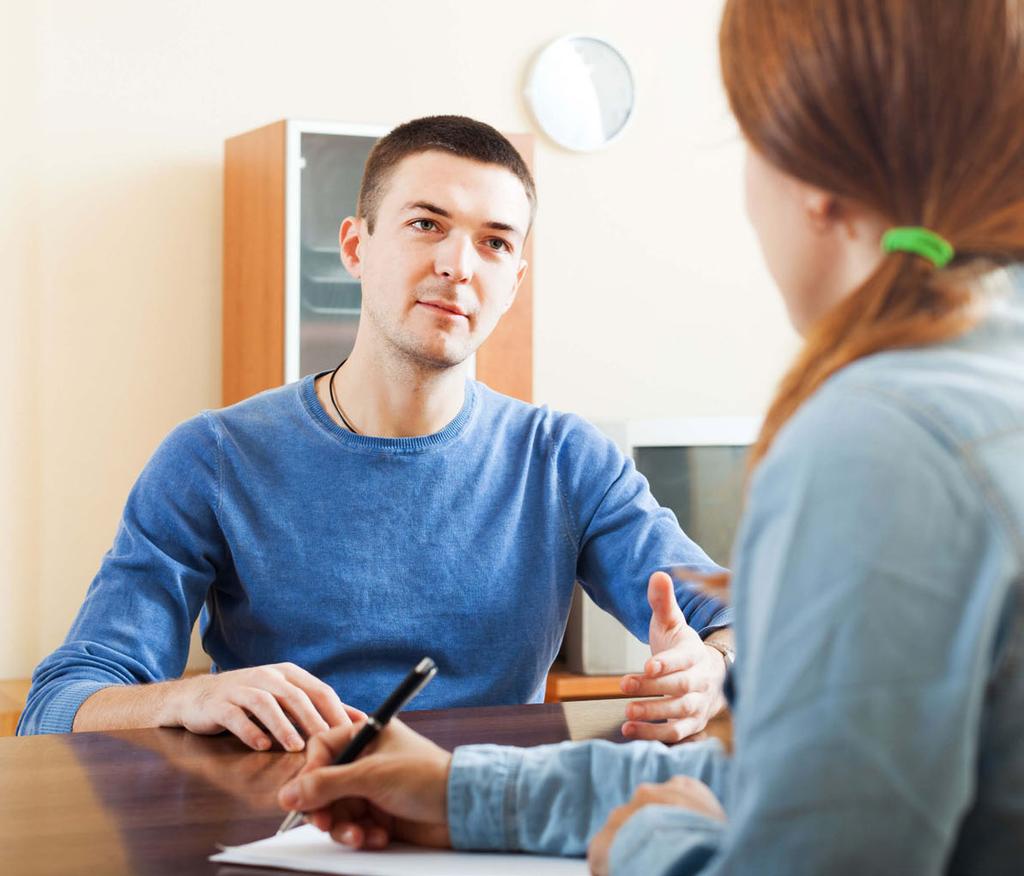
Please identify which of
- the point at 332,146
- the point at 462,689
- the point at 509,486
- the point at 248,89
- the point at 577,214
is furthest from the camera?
the point at 577,214

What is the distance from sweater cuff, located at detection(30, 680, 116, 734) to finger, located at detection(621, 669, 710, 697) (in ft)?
1.96

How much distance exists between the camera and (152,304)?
3459 millimetres

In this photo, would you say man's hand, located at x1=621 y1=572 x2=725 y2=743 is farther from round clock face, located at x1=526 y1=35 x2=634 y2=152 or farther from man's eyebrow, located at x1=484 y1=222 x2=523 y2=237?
round clock face, located at x1=526 y1=35 x2=634 y2=152

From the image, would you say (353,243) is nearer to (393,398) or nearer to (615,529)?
(393,398)

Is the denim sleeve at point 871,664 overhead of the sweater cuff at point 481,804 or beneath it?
overhead

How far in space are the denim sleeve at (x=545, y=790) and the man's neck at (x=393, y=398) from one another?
0.86 metres

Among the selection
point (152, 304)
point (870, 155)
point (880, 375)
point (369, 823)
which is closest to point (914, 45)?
point (870, 155)

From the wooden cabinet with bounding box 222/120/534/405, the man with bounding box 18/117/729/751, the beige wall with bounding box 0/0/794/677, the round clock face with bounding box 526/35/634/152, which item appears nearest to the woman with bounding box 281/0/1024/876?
the man with bounding box 18/117/729/751

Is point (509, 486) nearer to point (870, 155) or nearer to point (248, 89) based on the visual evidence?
point (870, 155)

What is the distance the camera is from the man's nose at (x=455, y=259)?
1.78 metres

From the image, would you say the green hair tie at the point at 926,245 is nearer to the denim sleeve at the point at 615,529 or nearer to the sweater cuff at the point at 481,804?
the sweater cuff at the point at 481,804

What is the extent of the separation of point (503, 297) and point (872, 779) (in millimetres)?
1384

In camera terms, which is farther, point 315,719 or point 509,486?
point 509,486

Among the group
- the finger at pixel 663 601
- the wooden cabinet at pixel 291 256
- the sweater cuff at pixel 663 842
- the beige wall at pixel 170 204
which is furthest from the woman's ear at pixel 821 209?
the beige wall at pixel 170 204
